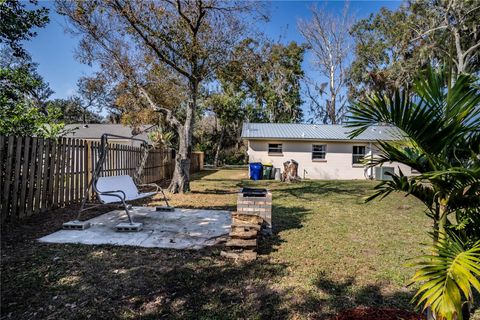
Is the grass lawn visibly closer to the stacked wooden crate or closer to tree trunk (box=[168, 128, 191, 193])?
the stacked wooden crate

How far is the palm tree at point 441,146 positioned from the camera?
1.73 m

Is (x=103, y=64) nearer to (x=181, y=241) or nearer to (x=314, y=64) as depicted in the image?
(x=181, y=241)

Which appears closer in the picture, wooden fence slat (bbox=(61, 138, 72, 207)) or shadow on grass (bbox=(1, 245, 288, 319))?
shadow on grass (bbox=(1, 245, 288, 319))

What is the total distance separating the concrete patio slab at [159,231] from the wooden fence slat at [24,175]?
1.13 m

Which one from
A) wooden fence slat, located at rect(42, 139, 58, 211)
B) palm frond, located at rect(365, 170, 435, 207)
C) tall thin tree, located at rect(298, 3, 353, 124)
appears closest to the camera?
palm frond, located at rect(365, 170, 435, 207)

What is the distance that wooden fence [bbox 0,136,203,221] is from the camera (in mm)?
4969

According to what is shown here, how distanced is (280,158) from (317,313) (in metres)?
15.3

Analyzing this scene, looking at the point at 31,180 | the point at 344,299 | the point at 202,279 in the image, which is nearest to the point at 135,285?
the point at 202,279

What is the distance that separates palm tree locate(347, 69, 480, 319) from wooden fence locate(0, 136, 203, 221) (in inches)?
224

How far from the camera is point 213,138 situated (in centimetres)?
3334

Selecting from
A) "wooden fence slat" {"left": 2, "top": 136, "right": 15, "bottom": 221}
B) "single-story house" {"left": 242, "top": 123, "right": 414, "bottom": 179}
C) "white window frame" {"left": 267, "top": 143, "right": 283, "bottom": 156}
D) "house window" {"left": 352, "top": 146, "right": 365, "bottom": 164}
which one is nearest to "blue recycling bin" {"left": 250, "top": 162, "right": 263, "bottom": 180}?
"single-story house" {"left": 242, "top": 123, "right": 414, "bottom": 179}

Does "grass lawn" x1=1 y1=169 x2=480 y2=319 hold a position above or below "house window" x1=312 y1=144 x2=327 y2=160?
below

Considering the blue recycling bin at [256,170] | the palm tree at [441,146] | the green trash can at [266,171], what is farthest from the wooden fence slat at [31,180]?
the green trash can at [266,171]

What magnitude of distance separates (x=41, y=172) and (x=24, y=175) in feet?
1.45
